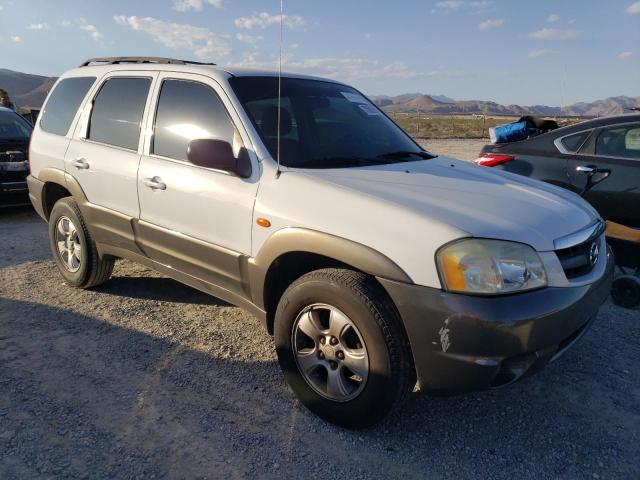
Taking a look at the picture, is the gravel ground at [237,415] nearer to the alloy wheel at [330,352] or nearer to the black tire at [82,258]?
the alloy wheel at [330,352]

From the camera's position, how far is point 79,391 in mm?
2914

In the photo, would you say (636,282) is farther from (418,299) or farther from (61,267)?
(61,267)

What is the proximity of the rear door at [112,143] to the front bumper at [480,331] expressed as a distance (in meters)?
2.24

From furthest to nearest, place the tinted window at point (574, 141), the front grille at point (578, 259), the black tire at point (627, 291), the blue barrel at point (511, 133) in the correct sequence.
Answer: the blue barrel at point (511, 133)
the tinted window at point (574, 141)
the black tire at point (627, 291)
the front grille at point (578, 259)

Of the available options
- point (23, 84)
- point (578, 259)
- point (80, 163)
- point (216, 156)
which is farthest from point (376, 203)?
point (23, 84)

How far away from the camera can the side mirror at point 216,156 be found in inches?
109

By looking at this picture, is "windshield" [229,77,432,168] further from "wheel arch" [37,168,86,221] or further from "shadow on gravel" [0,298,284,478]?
"wheel arch" [37,168,86,221]

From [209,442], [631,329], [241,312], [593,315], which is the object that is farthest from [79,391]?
[631,329]

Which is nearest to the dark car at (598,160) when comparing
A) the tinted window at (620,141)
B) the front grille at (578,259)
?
the tinted window at (620,141)

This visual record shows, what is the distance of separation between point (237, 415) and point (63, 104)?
3309 mm

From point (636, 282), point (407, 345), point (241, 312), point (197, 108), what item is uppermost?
point (197, 108)

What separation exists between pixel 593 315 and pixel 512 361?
697mm

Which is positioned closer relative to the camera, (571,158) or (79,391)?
(79,391)

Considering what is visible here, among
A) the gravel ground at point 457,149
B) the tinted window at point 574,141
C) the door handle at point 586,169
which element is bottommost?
the gravel ground at point 457,149
